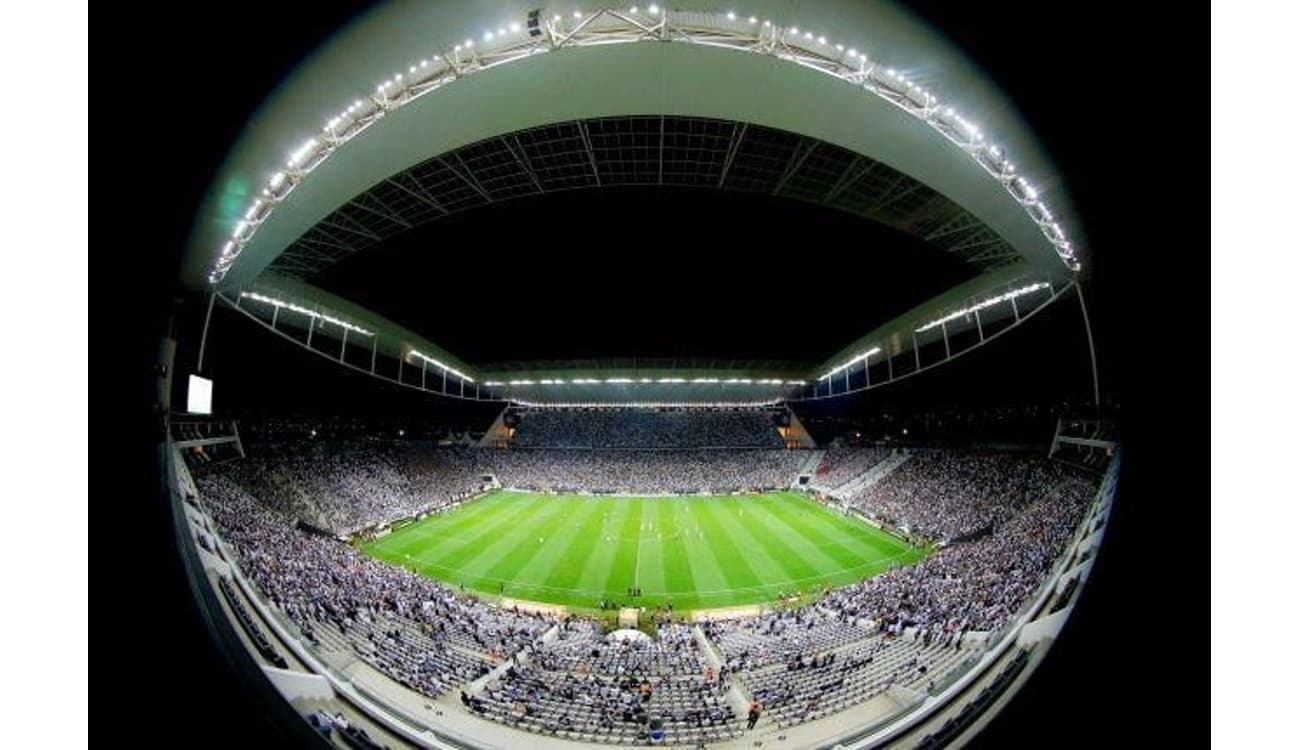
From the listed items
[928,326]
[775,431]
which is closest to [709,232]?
[928,326]

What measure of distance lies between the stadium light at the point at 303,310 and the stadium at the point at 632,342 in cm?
15

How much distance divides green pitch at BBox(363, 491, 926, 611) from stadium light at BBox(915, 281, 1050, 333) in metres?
9.85

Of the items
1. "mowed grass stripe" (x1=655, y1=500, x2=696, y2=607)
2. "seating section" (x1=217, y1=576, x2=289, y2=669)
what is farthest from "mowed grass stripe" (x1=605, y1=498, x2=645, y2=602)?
"seating section" (x1=217, y1=576, x2=289, y2=669)

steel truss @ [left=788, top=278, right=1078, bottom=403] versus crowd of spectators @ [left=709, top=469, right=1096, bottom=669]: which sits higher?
steel truss @ [left=788, top=278, right=1078, bottom=403]

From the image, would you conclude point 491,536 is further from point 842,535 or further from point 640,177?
point 640,177

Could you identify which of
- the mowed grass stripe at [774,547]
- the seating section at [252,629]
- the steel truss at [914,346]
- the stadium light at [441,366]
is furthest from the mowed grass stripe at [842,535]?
the stadium light at [441,366]

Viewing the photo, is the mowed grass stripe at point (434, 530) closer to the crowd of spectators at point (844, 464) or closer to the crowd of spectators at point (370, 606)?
the crowd of spectators at point (370, 606)

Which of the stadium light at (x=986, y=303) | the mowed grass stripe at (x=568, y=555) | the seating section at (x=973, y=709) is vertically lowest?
the mowed grass stripe at (x=568, y=555)

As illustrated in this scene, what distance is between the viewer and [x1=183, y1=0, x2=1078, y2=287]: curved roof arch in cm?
328

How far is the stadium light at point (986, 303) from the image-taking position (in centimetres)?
1087

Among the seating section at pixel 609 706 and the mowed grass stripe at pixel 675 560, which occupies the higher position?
the seating section at pixel 609 706

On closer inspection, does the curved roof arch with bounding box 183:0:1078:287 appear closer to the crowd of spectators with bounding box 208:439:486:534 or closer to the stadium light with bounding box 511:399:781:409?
the crowd of spectators with bounding box 208:439:486:534
